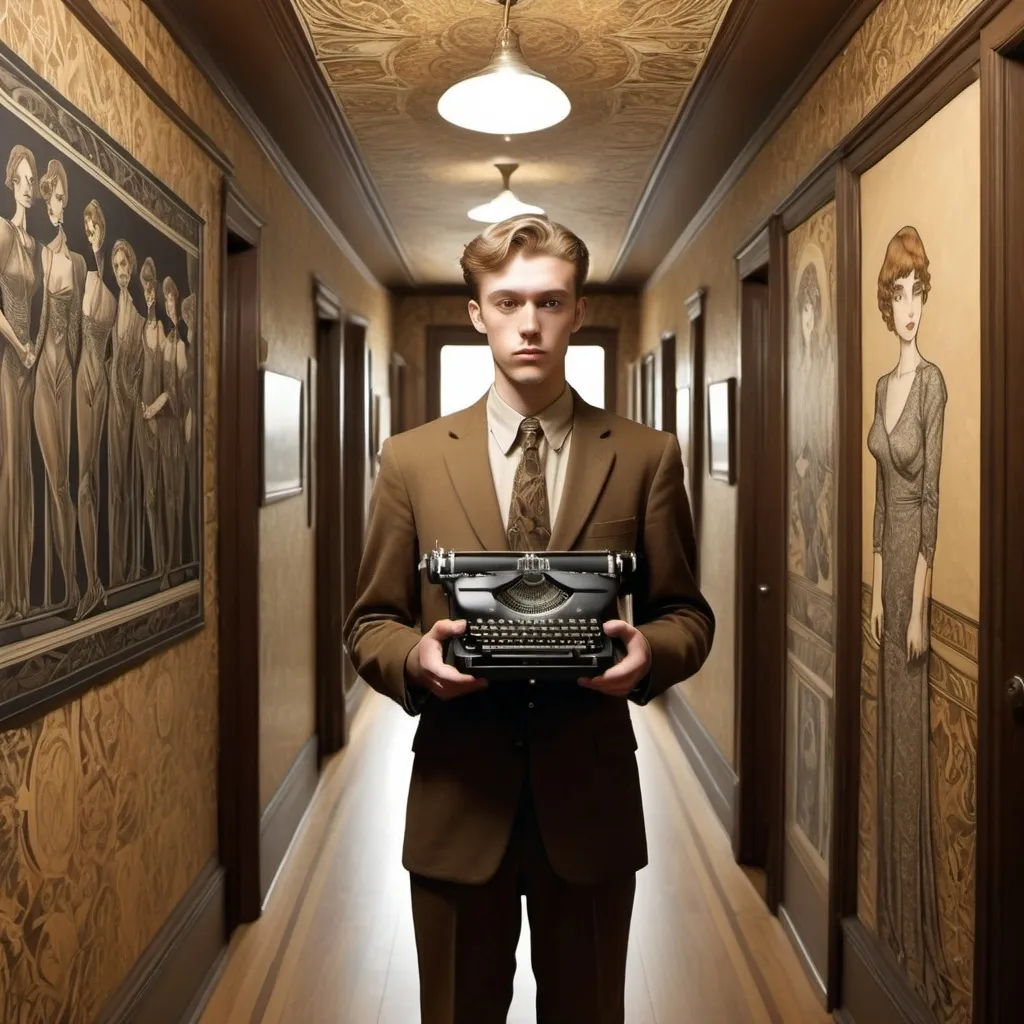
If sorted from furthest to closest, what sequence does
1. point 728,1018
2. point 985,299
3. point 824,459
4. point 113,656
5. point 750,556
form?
point 750,556 < point 824,459 < point 728,1018 < point 113,656 < point 985,299

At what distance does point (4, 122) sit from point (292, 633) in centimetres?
285

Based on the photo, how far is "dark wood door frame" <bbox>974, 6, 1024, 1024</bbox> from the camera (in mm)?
1787

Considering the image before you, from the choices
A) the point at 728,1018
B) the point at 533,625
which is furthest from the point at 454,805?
the point at 728,1018

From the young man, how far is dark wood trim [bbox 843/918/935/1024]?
983 mm

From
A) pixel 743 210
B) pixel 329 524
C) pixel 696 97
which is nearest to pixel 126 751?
pixel 696 97

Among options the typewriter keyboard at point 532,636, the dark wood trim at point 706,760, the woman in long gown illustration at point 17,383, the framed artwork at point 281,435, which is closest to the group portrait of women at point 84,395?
the woman in long gown illustration at point 17,383

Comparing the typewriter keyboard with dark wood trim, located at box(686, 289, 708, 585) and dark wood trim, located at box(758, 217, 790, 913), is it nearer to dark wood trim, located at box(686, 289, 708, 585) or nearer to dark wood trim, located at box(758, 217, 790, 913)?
dark wood trim, located at box(758, 217, 790, 913)

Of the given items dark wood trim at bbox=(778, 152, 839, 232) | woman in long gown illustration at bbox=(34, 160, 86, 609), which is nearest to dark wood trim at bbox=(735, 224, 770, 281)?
dark wood trim at bbox=(778, 152, 839, 232)

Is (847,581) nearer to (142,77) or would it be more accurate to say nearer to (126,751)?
(126,751)

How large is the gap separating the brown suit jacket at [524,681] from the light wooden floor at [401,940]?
1409 millimetres

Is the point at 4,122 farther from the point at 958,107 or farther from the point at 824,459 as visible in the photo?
the point at 824,459

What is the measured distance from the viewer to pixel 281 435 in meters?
3.84

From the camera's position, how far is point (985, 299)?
185 centimetres

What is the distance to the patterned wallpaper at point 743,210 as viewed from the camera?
2346 millimetres
